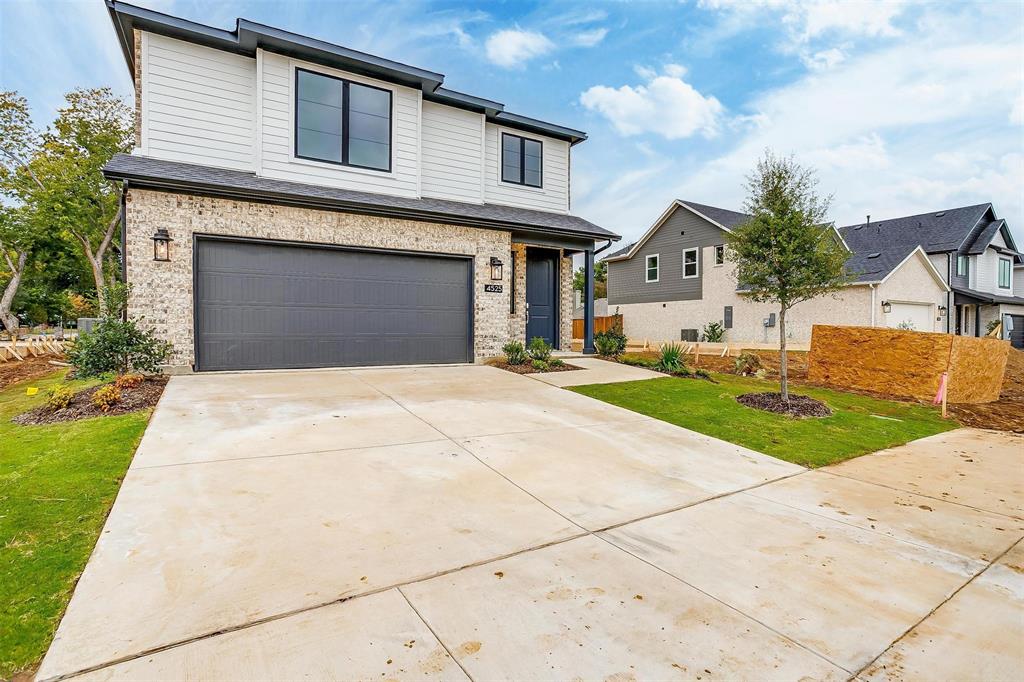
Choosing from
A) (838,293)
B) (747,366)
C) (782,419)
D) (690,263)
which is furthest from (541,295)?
(838,293)

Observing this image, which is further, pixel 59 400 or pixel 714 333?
pixel 714 333

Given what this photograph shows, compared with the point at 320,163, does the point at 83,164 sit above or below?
above

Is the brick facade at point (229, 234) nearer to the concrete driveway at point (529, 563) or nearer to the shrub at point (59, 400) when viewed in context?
the shrub at point (59, 400)

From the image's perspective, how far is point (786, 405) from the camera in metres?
7.85

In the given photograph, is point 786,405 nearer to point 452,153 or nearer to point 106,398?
point 452,153

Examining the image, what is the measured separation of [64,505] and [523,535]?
10.2ft

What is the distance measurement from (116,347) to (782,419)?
1033cm

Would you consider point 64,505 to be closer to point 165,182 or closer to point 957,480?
point 165,182

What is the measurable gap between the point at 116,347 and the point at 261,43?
20.1 ft

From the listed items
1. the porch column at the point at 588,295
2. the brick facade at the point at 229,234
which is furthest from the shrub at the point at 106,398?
the porch column at the point at 588,295

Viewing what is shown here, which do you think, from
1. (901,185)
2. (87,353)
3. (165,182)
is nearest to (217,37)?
(165,182)

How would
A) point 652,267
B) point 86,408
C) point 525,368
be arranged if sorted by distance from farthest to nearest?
point 652,267
point 525,368
point 86,408

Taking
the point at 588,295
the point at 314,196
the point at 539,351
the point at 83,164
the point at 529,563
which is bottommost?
the point at 529,563

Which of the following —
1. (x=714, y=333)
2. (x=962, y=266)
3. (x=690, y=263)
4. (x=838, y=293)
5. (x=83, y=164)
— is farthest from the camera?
(x=962, y=266)
